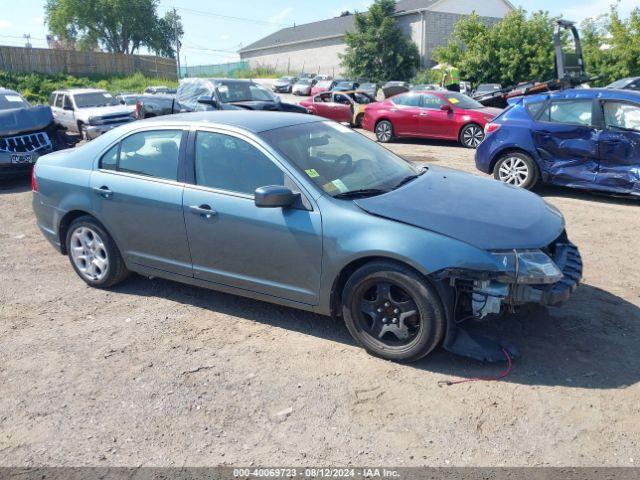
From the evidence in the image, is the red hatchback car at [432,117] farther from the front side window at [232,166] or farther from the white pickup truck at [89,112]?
the front side window at [232,166]

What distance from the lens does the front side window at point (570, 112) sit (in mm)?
7754

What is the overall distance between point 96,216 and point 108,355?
1409 millimetres

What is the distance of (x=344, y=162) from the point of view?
432cm

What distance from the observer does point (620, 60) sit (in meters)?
25.0

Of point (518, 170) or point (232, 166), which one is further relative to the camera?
point (518, 170)

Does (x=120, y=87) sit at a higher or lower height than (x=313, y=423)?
higher

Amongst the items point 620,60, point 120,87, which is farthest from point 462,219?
point 120,87

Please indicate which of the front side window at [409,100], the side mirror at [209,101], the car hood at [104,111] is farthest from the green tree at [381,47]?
the side mirror at [209,101]

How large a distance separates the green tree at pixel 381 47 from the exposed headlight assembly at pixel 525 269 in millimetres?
43739

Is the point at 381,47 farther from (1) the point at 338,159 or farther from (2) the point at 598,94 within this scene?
(1) the point at 338,159

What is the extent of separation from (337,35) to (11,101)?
48.7 m

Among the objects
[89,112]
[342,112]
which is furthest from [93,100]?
[342,112]

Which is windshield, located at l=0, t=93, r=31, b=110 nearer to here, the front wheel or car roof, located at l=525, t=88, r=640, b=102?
the front wheel

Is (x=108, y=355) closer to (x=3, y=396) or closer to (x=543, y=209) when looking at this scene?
(x=3, y=396)
